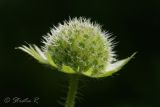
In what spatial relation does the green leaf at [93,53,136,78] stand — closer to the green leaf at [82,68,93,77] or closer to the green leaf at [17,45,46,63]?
the green leaf at [82,68,93,77]

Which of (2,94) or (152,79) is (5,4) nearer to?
(2,94)

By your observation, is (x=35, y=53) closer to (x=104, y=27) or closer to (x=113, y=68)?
(x=113, y=68)

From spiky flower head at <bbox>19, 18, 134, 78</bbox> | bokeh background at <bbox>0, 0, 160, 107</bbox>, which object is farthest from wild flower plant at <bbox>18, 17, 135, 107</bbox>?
bokeh background at <bbox>0, 0, 160, 107</bbox>

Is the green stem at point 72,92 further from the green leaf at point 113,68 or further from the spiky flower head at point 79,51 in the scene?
the green leaf at point 113,68

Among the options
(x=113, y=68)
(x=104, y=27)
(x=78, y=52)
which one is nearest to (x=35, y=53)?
(x=78, y=52)

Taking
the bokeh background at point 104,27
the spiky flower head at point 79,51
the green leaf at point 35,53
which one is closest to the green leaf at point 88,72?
the spiky flower head at point 79,51

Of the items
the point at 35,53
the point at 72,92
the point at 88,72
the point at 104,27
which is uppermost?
the point at 104,27
